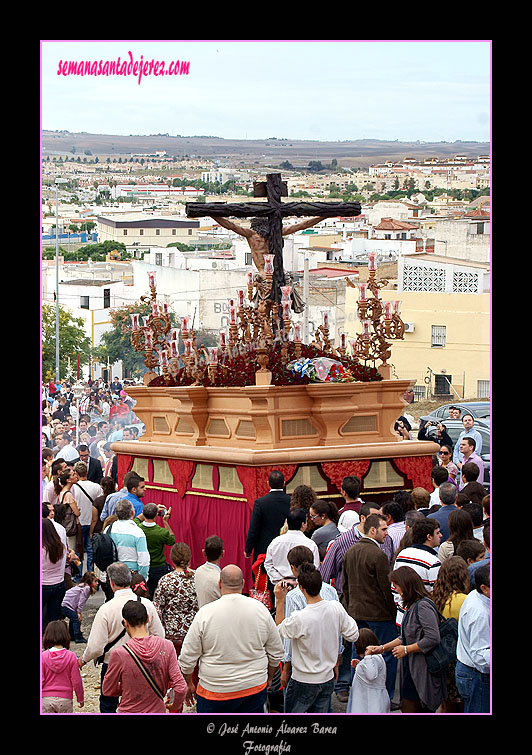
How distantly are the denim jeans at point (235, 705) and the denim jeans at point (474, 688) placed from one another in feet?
4.73

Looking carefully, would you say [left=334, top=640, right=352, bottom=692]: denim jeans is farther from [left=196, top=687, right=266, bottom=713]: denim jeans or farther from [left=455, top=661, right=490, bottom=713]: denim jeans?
[left=196, top=687, right=266, bottom=713]: denim jeans

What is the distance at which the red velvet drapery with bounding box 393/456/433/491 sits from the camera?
16.4 m

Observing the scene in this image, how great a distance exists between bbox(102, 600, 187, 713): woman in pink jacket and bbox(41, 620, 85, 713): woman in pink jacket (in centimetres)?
50

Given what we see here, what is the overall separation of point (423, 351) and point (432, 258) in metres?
7.87

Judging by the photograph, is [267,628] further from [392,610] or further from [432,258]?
[432,258]

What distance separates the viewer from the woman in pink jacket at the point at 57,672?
9.27 m

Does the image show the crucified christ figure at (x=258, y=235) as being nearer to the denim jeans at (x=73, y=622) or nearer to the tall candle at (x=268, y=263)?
the tall candle at (x=268, y=263)

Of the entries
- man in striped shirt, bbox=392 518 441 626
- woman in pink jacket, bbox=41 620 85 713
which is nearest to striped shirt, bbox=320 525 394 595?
man in striped shirt, bbox=392 518 441 626

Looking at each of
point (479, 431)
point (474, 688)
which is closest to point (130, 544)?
point (474, 688)

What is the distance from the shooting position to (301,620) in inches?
363

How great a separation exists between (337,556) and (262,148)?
276ft
